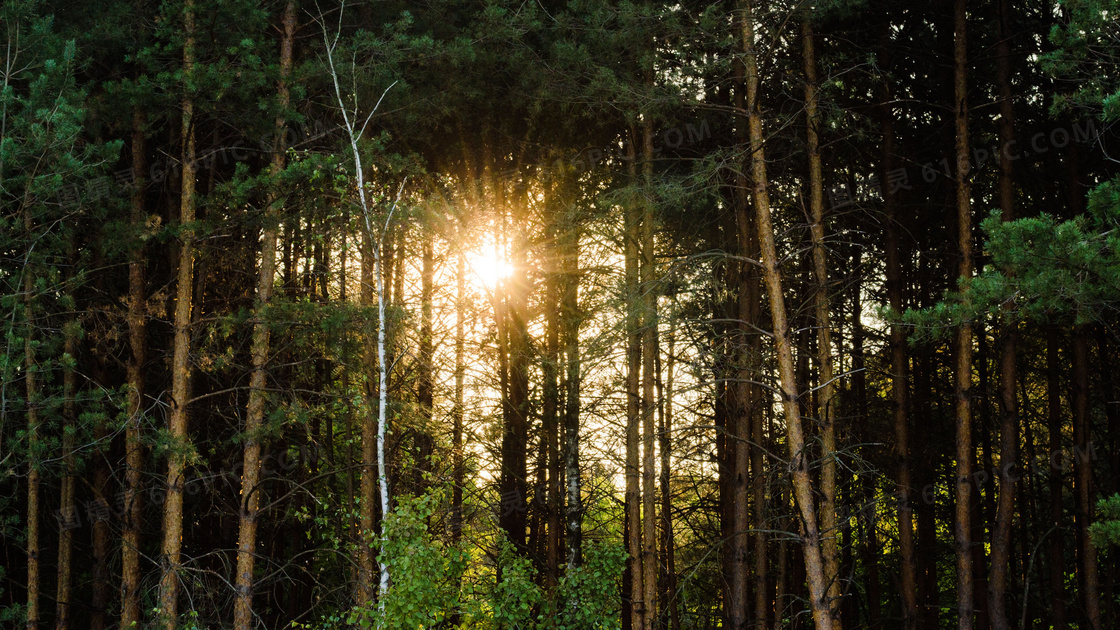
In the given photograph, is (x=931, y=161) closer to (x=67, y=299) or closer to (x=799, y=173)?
(x=799, y=173)

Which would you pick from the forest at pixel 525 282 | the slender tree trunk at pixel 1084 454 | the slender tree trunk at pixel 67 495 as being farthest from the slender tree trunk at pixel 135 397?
the slender tree trunk at pixel 1084 454

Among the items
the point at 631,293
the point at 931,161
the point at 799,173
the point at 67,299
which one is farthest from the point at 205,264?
the point at 931,161

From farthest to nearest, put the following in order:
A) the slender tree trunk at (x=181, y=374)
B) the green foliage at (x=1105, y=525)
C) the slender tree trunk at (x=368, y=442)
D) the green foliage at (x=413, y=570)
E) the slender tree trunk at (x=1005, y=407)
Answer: the slender tree trunk at (x=368, y=442)
the slender tree trunk at (x=181, y=374)
the slender tree trunk at (x=1005, y=407)
the green foliage at (x=413, y=570)
the green foliage at (x=1105, y=525)

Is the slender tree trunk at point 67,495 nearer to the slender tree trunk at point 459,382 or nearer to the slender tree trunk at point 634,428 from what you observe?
the slender tree trunk at point 459,382

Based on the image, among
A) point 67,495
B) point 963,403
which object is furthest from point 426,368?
point 963,403

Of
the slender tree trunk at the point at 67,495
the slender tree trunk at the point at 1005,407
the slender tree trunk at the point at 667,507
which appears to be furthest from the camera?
the slender tree trunk at the point at 667,507

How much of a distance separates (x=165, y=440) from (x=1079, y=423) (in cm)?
1226

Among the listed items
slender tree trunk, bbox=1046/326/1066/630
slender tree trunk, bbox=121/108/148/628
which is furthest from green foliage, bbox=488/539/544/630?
slender tree trunk, bbox=1046/326/1066/630

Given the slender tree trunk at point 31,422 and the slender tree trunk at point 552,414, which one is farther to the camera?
the slender tree trunk at point 552,414

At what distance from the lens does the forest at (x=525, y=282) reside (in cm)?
991

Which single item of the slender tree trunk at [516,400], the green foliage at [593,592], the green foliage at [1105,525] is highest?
the slender tree trunk at [516,400]

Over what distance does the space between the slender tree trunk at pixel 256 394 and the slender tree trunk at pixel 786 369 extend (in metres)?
5.83

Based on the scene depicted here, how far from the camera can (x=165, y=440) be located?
32.8ft

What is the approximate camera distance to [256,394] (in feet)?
35.6
